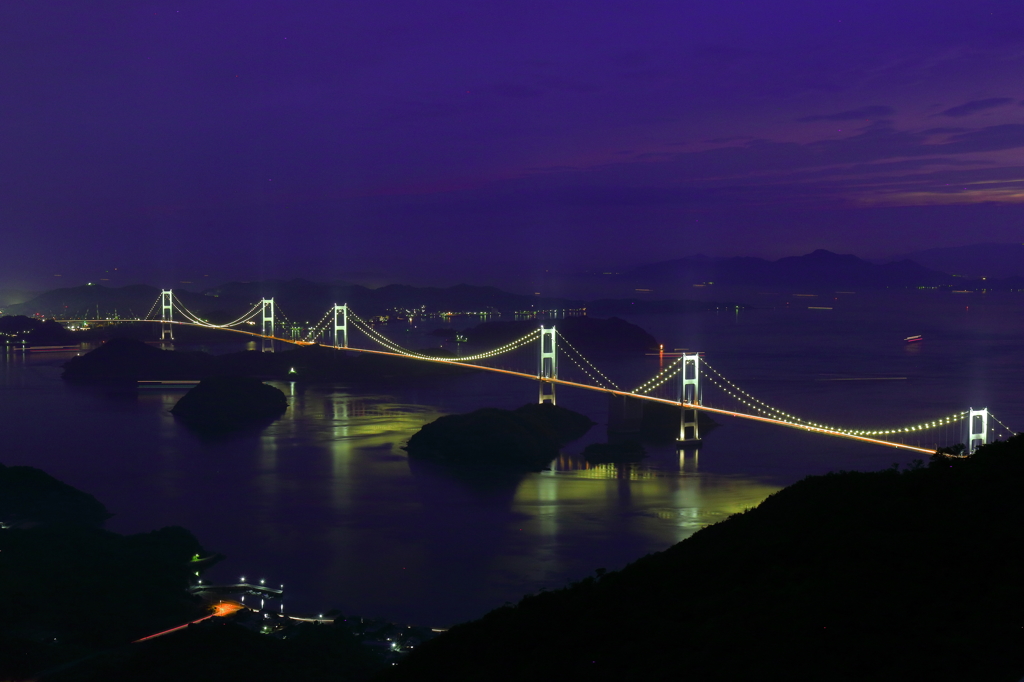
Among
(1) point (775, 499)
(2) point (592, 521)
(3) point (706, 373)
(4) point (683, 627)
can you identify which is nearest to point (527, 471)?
(2) point (592, 521)

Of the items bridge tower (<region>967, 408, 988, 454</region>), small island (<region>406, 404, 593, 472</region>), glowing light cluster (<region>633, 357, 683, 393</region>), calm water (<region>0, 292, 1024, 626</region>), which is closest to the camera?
calm water (<region>0, 292, 1024, 626</region>)

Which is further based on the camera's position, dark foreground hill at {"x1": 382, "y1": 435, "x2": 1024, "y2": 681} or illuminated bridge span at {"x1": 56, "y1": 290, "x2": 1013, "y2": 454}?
illuminated bridge span at {"x1": 56, "y1": 290, "x2": 1013, "y2": 454}

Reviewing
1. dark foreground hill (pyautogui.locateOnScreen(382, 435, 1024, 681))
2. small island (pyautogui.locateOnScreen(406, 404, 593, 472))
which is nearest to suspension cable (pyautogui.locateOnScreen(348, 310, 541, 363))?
small island (pyautogui.locateOnScreen(406, 404, 593, 472))

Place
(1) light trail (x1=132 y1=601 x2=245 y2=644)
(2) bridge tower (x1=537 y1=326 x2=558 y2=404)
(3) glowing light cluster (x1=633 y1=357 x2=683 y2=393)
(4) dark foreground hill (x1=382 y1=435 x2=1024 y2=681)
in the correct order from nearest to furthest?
1. (4) dark foreground hill (x1=382 y1=435 x2=1024 y2=681)
2. (1) light trail (x1=132 y1=601 x2=245 y2=644)
3. (2) bridge tower (x1=537 y1=326 x2=558 y2=404)
4. (3) glowing light cluster (x1=633 y1=357 x2=683 y2=393)

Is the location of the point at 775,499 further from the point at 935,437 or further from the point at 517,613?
the point at 935,437

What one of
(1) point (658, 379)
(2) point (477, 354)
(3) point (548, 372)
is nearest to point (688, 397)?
(1) point (658, 379)

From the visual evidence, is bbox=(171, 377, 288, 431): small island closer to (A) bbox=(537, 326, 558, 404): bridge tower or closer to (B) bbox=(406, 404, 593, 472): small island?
(B) bbox=(406, 404, 593, 472): small island
